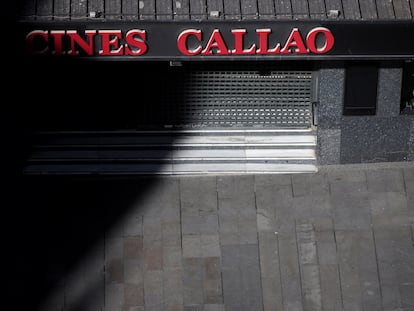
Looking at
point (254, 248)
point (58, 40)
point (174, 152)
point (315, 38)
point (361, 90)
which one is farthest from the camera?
point (174, 152)

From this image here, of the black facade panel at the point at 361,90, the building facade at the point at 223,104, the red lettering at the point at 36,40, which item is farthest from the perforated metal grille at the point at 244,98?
the red lettering at the point at 36,40

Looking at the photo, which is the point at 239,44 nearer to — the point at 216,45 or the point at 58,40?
the point at 216,45

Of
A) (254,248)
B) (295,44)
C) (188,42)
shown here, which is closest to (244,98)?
(295,44)

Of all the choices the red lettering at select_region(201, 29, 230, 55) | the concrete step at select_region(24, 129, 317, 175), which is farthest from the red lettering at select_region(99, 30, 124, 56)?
the concrete step at select_region(24, 129, 317, 175)

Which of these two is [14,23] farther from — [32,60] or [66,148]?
[66,148]

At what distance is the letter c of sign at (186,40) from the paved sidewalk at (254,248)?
2745 mm

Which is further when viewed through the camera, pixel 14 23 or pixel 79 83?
pixel 79 83

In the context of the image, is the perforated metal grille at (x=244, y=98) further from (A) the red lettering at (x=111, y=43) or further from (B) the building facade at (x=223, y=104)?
(A) the red lettering at (x=111, y=43)

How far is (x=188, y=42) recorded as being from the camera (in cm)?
1720

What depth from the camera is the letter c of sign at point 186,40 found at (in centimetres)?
1711

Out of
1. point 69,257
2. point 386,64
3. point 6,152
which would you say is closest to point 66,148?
point 6,152

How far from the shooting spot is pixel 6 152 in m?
18.6

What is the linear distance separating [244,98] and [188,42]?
2197mm

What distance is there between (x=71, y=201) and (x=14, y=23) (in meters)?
3.70
